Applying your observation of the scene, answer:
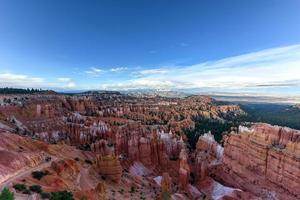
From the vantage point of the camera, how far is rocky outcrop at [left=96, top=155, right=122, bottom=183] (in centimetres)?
4534

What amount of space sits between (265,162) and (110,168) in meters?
23.5

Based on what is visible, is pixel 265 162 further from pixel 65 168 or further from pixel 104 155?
pixel 65 168

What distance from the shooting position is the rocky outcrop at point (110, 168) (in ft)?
149

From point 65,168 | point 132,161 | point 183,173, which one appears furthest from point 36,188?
point 132,161

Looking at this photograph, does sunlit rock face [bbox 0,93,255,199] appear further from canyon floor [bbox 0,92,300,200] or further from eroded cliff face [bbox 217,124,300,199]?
eroded cliff face [bbox 217,124,300,199]

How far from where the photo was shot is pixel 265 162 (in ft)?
158

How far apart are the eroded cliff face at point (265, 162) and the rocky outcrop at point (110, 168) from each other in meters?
17.5

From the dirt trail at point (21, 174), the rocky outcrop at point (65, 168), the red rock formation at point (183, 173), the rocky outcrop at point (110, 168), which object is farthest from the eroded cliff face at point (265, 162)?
the dirt trail at point (21, 174)

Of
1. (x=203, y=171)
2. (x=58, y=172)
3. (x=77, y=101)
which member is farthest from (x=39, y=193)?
(x=77, y=101)

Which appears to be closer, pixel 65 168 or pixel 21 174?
pixel 21 174

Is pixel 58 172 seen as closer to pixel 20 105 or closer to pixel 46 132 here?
pixel 46 132

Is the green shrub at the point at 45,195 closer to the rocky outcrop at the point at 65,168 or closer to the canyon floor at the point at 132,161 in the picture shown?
the canyon floor at the point at 132,161

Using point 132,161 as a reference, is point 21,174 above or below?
above

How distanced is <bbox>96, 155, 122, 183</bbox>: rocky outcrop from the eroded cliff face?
1751 cm
